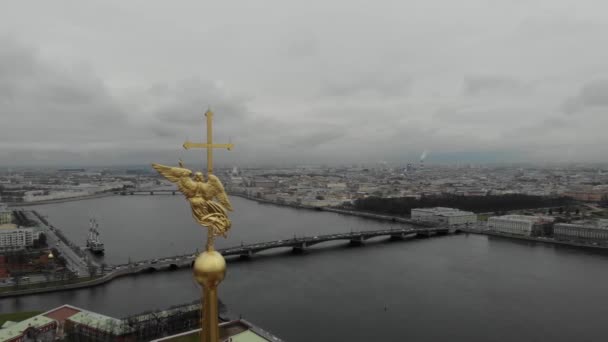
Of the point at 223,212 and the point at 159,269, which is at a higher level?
the point at 223,212

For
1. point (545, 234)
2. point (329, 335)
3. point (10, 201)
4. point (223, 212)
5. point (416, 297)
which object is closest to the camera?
point (223, 212)

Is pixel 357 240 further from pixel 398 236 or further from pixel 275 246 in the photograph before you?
pixel 275 246

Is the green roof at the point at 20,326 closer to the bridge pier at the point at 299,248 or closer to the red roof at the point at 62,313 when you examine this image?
the red roof at the point at 62,313

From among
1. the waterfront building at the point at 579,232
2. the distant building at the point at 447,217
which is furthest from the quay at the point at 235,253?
the waterfront building at the point at 579,232

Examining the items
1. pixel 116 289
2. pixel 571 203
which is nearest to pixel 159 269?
pixel 116 289

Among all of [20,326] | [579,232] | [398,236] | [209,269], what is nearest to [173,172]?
[209,269]

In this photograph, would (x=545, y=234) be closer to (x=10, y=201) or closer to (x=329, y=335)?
(x=329, y=335)
